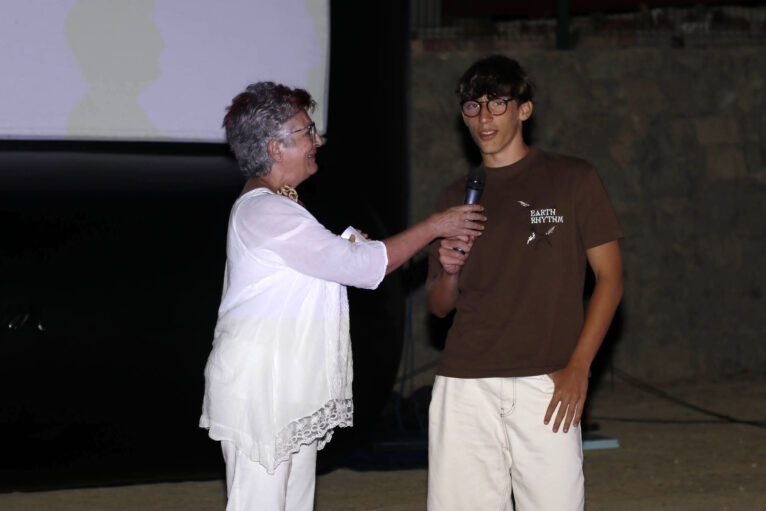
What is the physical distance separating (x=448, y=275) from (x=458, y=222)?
0.22 m

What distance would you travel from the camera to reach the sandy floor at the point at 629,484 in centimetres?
409

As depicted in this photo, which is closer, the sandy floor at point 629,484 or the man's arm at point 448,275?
the man's arm at point 448,275

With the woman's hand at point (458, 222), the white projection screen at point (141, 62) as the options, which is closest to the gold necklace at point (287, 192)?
the woman's hand at point (458, 222)

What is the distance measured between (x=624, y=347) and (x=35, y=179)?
4.53m

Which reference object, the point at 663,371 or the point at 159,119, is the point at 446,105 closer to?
the point at 663,371

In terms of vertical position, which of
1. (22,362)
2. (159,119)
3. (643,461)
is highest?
(159,119)

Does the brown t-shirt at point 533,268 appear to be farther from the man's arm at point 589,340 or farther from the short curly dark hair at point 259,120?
the short curly dark hair at point 259,120

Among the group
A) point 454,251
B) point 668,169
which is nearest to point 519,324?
point 454,251

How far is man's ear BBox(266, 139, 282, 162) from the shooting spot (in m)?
2.46

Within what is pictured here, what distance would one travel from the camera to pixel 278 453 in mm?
2336

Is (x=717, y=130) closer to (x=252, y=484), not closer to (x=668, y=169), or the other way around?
(x=668, y=169)

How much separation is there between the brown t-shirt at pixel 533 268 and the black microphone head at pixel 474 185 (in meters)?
0.06

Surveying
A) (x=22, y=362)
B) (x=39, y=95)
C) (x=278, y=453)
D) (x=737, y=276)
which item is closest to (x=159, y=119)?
(x=39, y=95)

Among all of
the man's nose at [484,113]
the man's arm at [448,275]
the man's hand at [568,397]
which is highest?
the man's nose at [484,113]
